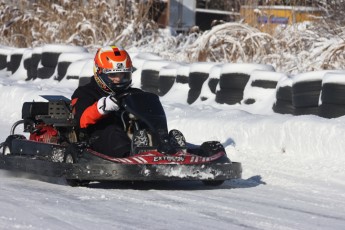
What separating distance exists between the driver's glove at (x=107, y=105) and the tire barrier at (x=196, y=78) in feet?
15.4

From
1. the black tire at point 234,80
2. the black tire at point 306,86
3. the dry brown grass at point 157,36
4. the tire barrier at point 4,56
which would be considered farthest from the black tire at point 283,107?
the tire barrier at point 4,56

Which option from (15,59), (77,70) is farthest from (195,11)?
(77,70)

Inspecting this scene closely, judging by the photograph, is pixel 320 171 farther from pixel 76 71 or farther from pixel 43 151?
pixel 76 71

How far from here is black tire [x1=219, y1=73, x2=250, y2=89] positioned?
1080cm

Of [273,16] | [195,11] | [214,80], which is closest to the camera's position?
[214,80]

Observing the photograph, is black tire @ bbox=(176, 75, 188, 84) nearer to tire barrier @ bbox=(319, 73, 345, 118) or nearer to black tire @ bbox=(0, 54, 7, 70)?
tire barrier @ bbox=(319, 73, 345, 118)

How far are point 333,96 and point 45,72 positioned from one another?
266 inches

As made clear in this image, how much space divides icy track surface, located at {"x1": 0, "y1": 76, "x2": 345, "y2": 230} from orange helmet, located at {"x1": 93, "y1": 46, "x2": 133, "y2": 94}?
0.81 meters

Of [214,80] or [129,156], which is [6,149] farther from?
[214,80]

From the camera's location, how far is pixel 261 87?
1046cm

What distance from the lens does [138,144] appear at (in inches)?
266

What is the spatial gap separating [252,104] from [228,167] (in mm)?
3827

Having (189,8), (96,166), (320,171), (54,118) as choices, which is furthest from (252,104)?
(189,8)

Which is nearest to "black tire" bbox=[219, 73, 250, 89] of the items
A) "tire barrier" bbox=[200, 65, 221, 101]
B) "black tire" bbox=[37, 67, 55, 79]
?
"tire barrier" bbox=[200, 65, 221, 101]
